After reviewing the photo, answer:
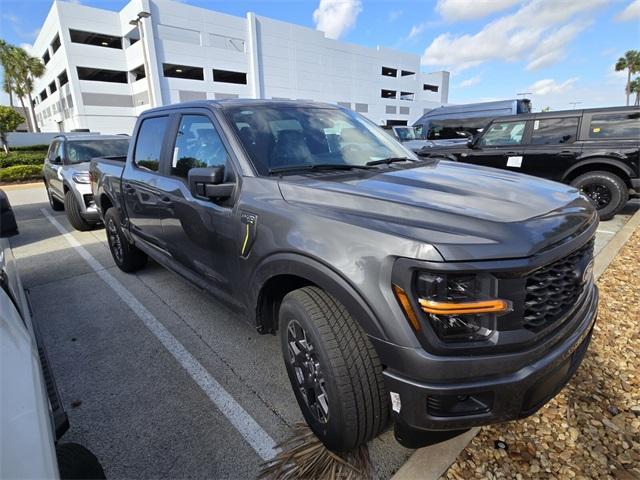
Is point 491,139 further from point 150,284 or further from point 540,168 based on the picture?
point 150,284

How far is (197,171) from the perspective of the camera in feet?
7.47

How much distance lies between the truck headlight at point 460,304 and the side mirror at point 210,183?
4.51 feet

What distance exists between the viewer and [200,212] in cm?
270

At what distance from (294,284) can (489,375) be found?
3.76 ft

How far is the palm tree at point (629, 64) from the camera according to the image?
55.3 meters

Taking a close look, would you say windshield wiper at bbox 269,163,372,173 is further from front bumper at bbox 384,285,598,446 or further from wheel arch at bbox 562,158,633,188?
wheel arch at bbox 562,158,633,188

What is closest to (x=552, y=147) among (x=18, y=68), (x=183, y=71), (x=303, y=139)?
(x=303, y=139)

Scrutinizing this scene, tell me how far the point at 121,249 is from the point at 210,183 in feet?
9.82

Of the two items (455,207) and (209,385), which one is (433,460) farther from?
(209,385)

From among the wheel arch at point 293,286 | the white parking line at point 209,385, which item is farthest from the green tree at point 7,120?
the wheel arch at point 293,286

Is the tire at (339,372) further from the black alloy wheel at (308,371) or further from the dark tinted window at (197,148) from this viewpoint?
the dark tinted window at (197,148)

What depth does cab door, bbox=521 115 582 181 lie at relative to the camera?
6766mm

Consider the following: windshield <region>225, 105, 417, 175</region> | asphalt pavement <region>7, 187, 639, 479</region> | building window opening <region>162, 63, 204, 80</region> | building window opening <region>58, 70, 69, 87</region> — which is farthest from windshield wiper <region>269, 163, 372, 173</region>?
building window opening <region>58, 70, 69, 87</region>

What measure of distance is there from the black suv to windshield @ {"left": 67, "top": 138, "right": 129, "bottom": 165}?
762 cm
